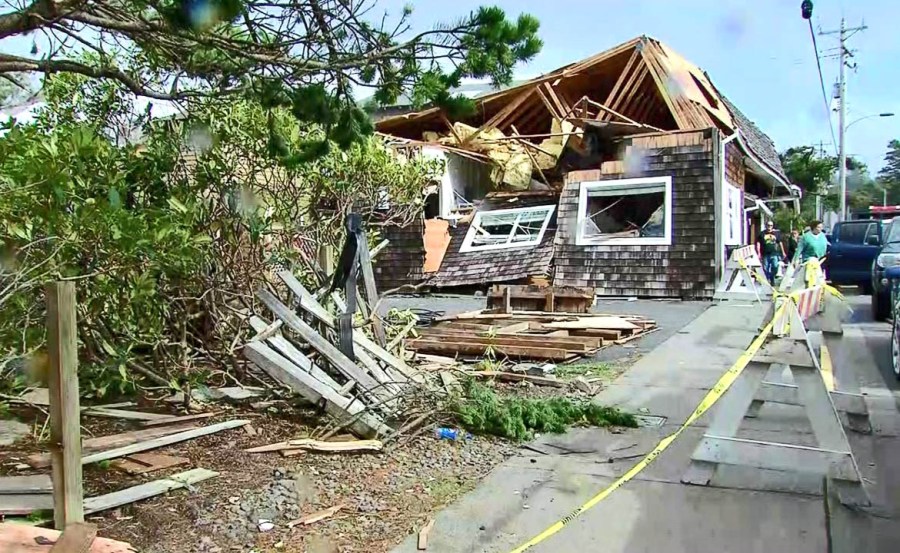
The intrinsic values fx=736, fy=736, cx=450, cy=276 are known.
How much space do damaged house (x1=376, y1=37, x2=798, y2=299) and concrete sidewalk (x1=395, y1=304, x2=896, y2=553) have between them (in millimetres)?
10079

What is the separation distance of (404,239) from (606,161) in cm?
552

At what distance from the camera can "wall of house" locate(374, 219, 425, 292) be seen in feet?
62.3

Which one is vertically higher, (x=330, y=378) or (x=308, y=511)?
(x=330, y=378)

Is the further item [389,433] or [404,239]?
[404,239]

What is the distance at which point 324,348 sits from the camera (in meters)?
6.14

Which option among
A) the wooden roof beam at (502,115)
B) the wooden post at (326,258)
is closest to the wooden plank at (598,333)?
the wooden post at (326,258)

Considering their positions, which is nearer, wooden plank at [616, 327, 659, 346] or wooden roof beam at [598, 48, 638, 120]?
wooden plank at [616, 327, 659, 346]

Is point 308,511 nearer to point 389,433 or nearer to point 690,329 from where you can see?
point 389,433

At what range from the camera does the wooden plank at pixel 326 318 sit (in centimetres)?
660

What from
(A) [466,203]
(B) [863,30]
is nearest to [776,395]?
(A) [466,203]

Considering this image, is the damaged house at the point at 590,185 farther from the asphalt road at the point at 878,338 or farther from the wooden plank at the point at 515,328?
the wooden plank at the point at 515,328

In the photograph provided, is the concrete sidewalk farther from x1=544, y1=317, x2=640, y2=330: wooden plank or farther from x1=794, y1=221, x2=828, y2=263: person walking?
x1=794, y1=221, x2=828, y2=263: person walking

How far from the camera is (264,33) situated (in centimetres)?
506

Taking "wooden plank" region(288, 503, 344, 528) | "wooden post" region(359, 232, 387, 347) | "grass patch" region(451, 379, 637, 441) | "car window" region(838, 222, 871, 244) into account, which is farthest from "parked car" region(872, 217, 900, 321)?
"wooden plank" region(288, 503, 344, 528)
